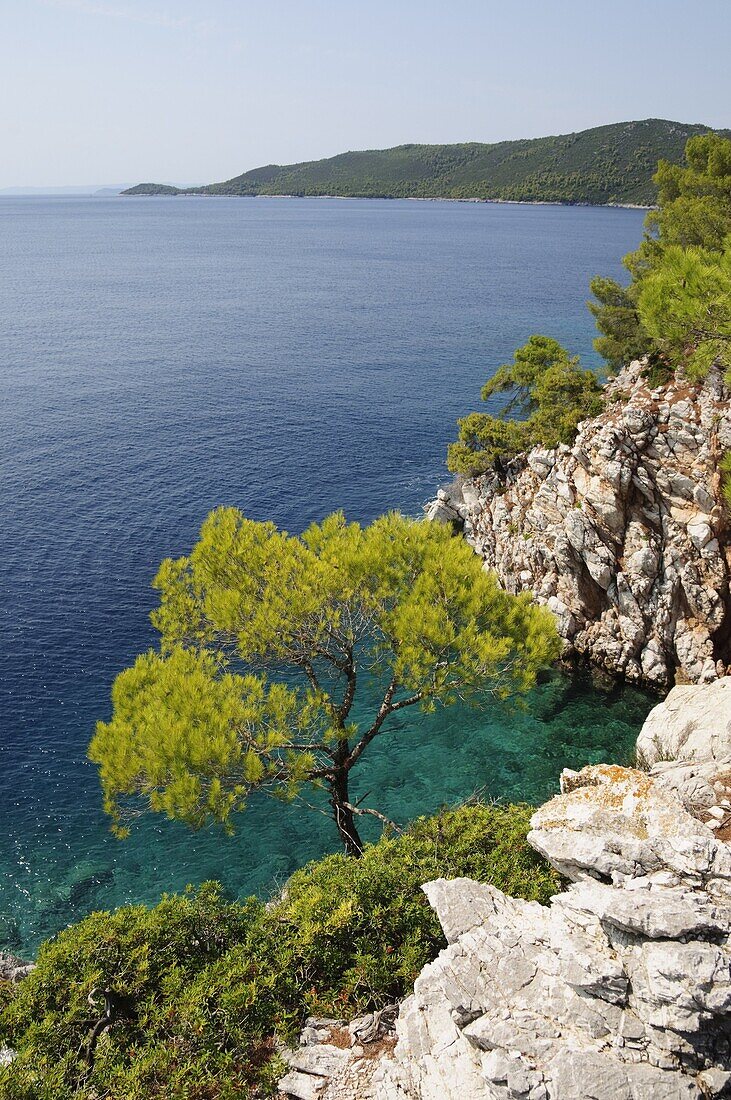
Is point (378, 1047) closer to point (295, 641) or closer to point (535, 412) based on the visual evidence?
point (295, 641)

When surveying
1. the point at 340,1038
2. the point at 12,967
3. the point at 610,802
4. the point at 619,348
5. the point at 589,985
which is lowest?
the point at 12,967

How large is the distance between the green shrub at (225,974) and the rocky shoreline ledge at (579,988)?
2.39 ft

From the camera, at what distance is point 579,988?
8516 mm

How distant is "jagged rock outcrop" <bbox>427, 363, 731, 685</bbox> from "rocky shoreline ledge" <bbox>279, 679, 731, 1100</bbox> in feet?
67.0

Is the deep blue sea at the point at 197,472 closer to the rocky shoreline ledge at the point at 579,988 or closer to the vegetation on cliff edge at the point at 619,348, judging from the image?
the vegetation on cliff edge at the point at 619,348

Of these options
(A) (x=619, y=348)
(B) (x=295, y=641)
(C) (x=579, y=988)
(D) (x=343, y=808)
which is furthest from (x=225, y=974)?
(A) (x=619, y=348)

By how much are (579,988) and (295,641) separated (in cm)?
1053

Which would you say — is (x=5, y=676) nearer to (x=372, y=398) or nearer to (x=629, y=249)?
(x=372, y=398)

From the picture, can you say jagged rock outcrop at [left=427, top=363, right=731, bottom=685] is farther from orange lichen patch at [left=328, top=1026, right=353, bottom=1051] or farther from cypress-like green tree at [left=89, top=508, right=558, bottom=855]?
orange lichen patch at [left=328, top=1026, right=353, bottom=1051]

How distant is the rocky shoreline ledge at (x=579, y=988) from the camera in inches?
304

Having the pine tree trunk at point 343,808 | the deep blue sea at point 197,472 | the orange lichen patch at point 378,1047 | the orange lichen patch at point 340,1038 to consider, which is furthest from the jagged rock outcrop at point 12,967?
the orange lichen patch at point 378,1047

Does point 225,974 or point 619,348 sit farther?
point 619,348

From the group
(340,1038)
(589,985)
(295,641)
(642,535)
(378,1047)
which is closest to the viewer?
(589,985)

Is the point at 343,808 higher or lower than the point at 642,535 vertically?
lower
